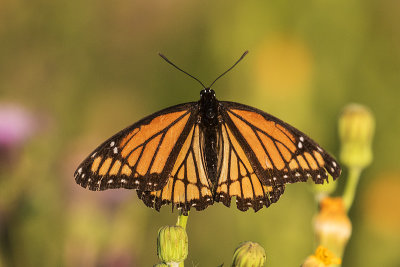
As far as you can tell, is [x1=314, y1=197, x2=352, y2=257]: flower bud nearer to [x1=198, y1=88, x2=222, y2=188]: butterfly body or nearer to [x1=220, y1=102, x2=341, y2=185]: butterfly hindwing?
[x1=220, y1=102, x2=341, y2=185]: butterfly hindwing

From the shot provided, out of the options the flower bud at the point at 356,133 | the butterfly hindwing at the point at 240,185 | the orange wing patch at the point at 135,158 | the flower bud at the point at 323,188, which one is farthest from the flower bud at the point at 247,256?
the flower bud at the point at 356,133

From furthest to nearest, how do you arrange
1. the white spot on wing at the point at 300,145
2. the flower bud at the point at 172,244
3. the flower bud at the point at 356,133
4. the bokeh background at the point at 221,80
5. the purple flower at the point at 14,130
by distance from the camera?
the bokeh background at the point at 221,80 < the purple flower at the point at 14,130 < the flower bud at the point at 356,133 < the white spot on wing at the point at 300,145 < the flower bud at the point at 172,244

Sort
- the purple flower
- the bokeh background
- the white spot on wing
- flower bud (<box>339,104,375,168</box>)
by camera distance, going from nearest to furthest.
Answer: the white spot on wing
flower bud (<box>339,104,375,168</box>)
the purple flower
the bokeh background

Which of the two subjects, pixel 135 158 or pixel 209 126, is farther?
pixel 209 126

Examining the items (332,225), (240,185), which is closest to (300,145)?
(240,185)

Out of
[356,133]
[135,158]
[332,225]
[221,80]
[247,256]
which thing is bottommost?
[247,256]

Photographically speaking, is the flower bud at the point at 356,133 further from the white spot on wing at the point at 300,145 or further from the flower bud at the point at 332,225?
the white spot on wing at the point at 300,145

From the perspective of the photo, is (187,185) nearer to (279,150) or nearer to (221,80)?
(279,150)

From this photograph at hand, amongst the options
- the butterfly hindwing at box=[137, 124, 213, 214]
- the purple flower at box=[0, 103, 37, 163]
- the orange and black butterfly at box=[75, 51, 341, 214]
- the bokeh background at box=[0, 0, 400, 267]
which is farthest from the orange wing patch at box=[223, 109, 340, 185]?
the purple flower at box=[0, 103, 37, 163]
